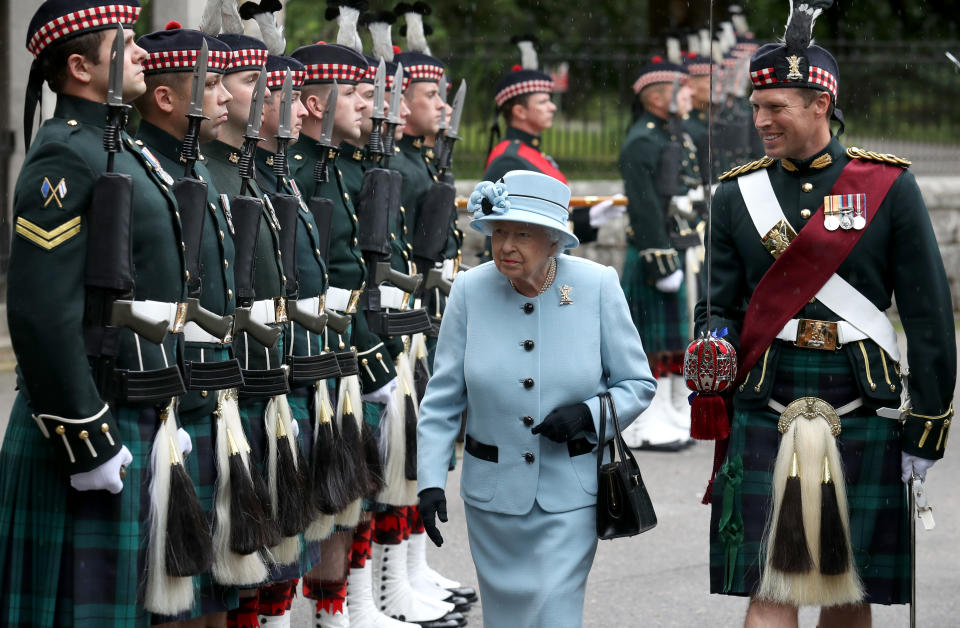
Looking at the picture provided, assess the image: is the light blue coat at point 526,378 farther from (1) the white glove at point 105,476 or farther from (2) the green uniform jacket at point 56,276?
(2) the green uniform jacket at point 56,276

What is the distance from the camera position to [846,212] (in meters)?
4.51

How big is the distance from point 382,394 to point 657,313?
4.23 m

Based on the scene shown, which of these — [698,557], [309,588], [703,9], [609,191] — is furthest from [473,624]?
[703,9]

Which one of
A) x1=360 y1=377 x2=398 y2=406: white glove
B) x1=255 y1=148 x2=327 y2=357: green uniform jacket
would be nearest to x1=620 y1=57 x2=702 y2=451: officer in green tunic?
x1=360 y1=377 x2=398 y2=406: white glove

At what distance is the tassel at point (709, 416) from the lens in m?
4.56

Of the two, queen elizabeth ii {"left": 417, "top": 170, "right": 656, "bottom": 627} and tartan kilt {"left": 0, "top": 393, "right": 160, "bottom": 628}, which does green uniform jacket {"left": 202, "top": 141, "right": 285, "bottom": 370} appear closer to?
queen elizabeth ii {"left": 417, "top": 170, "right": 656, "bottom": 627}

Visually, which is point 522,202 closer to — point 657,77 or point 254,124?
point 254,124

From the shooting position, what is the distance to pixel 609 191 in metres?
14.3

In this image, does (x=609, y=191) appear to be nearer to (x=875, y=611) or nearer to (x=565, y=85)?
(x=565, y=85)

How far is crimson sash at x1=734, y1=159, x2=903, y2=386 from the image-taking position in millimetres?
4508

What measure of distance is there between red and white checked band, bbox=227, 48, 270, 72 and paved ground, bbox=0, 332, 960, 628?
85.2 inches

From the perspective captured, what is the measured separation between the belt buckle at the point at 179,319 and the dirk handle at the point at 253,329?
46 centimetres

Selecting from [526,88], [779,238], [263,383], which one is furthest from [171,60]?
[526,88]


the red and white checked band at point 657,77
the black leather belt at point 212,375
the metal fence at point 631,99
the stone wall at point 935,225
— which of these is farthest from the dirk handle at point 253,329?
the stone wall at point 935,225
